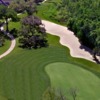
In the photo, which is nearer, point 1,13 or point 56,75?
point 56,75

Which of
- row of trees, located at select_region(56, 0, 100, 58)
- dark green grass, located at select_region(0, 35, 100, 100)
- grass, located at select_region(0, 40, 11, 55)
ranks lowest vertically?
grass, located at select_region(0, 40, 11, 55)

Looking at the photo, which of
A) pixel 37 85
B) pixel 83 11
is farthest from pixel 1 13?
pixel 37 85

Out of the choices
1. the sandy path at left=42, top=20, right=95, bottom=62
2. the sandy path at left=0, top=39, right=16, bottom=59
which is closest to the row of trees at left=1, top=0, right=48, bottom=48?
the sandy path at left=0, top=39, right=16, bottom=59

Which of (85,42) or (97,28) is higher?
(97,28)

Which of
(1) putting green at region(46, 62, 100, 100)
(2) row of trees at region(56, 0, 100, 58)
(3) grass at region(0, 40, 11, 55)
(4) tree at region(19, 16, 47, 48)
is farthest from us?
(4) tree at region(19, 16, 47, 48)

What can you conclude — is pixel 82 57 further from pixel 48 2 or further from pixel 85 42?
pixel 48 2

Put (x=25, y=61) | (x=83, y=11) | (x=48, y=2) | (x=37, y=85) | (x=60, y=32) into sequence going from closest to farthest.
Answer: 1. (x=37, y=85)
2. (x=25, y=61)
3. (x=83, y=11)
4. (x=60, y=32)
5. (x=48, y=2)

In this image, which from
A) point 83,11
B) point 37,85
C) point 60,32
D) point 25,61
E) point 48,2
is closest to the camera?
point 37,85

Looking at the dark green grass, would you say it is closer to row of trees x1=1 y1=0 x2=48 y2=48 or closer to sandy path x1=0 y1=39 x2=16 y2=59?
sandy path x1=0 y1=39 x2=16 y2=59
